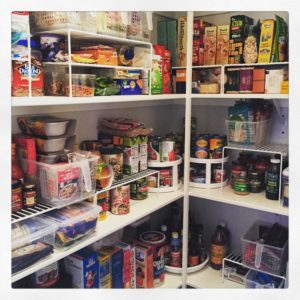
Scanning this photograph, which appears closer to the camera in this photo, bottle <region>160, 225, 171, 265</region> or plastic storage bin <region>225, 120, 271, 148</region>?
plastic storage bin <region>225, 120, 271, 148</region>

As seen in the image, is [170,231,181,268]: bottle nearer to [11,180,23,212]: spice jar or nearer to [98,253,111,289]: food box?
[98,253,111,289]: food box

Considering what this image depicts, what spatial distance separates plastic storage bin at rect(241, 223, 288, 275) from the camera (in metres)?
1.69

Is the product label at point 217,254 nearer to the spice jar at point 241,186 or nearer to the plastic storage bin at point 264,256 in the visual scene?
the plastic storage bin at point 264,256

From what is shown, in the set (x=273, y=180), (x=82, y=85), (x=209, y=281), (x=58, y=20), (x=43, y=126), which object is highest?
(x=58, y=20)

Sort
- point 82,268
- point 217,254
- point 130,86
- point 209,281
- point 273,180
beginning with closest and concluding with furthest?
point 82,268 < point 130,86 < point 273,180 < point 209,281 < point 217,254

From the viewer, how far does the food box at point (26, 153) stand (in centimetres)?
120

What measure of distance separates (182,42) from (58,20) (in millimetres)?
830

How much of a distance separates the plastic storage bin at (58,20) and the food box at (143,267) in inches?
41.0

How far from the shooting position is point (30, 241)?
112cm

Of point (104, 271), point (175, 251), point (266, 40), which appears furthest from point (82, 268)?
point (266, 40)

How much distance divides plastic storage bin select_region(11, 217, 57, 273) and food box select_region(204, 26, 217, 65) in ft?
3.69

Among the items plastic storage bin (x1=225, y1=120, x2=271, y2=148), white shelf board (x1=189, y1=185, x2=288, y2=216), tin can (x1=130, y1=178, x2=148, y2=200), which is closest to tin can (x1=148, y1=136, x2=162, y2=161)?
tin can (x1=130, y1=178, x2=148, y2=200)

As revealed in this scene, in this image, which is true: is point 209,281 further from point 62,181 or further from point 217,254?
point 62,181
